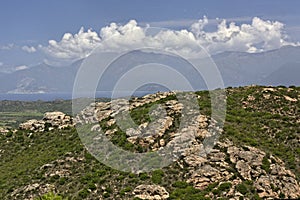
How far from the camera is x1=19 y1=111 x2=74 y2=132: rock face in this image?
62344 millimetres

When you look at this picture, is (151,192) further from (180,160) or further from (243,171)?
(243,171)

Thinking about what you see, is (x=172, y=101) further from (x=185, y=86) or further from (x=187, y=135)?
(x=185, y=86)

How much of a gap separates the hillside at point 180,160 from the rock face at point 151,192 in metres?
0.10

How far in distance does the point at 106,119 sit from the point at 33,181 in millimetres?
14993

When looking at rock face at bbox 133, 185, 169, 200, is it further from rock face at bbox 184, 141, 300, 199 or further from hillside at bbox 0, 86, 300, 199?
rock face at bbox 184, 141, 300, 199

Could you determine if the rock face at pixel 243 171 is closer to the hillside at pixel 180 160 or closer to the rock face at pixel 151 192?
the hillside at pixel 180 160

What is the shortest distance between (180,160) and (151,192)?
5.85 m

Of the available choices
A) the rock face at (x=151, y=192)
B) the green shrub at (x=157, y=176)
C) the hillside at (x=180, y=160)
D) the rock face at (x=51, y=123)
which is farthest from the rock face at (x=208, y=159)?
the rock face at (x=51, y=123)

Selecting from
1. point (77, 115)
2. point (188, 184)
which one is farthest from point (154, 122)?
point (77, 115)

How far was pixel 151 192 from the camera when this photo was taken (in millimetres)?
36719

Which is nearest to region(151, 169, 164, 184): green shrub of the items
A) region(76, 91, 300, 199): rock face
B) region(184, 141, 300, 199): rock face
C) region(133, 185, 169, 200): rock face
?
region(133, 185, 169, 200): rock face

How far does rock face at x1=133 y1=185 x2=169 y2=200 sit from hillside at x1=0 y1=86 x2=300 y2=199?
0.32 ft

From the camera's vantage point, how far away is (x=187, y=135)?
143 feet

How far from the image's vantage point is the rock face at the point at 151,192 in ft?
119
